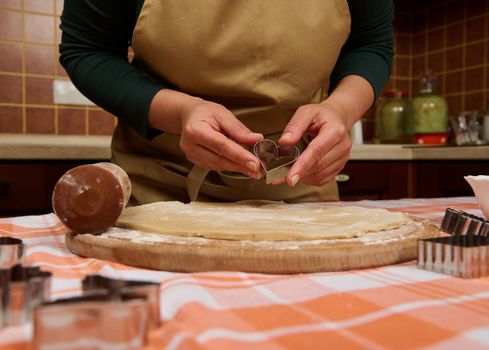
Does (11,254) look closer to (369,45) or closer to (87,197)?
(87,197)

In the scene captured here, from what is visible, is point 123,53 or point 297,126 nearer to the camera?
point 297,126

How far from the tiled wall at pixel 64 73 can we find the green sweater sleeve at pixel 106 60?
1.05m

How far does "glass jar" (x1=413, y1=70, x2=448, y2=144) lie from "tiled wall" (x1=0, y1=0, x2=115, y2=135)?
144 centimetres

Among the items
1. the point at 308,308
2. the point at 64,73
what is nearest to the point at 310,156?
the point at 308,308

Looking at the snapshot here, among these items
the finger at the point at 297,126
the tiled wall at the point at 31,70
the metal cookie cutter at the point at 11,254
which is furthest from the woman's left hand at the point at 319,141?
the tiled wall at the point at 31,70

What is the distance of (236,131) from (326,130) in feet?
0.46

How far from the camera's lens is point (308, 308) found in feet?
1.32

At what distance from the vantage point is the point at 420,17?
2617 mm

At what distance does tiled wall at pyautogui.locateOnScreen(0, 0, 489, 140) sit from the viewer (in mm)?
1902

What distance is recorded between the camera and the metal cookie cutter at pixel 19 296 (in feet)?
1.18

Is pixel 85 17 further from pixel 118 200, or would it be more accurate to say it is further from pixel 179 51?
pixel 118 200

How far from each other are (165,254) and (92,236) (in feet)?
0.38

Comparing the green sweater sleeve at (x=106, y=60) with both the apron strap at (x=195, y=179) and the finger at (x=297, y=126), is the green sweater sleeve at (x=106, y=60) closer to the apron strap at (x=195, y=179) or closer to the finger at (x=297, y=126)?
the apron strap at (x=195, y=179)

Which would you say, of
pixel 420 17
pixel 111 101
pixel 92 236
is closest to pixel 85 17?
pixel 111 101
